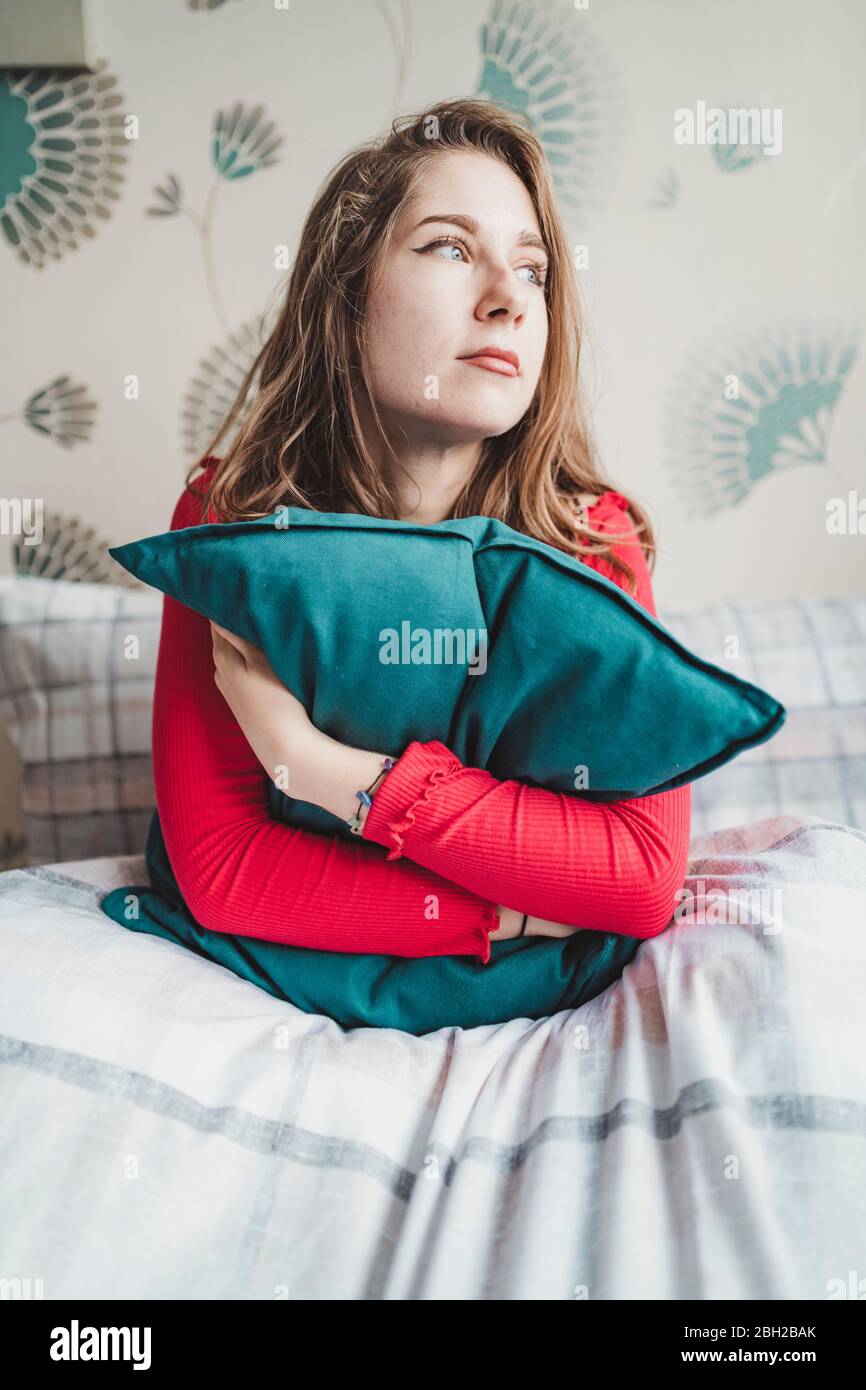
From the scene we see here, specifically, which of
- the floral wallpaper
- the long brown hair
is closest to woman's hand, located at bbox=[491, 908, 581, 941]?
the long brown hair

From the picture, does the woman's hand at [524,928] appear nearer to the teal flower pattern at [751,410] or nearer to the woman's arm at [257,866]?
the woman's arm at [257,866]

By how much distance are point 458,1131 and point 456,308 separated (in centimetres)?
70

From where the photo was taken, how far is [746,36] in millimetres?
1348


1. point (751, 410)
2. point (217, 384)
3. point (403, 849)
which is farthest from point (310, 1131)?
point (751, 410)

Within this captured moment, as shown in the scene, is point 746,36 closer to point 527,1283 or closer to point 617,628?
point 617,628

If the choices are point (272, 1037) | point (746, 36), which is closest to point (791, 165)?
point (746, 36)

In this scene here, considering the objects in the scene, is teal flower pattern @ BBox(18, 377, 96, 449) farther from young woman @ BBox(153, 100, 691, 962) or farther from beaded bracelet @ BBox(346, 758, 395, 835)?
beaded bracelet @ BBox(346, 758, 395, 835)

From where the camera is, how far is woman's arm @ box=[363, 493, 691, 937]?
759mm

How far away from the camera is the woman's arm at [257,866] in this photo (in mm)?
840

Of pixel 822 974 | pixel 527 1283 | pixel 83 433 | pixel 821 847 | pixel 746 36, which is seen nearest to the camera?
pixel 527 1283

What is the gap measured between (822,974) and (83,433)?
1271 mm

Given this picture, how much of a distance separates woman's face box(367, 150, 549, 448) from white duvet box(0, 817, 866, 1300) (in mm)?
511

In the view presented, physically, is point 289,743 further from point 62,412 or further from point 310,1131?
point 62,412

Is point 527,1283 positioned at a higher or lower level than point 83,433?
lower
